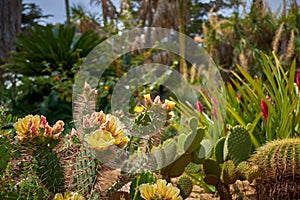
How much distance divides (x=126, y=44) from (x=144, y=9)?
535 cm

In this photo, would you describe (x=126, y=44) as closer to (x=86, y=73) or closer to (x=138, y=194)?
(x=86, y=73)

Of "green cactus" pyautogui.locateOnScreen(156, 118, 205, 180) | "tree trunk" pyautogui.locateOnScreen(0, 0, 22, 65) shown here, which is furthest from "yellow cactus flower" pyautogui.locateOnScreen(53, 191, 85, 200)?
"tree trunk" pyautogui.locateOnScreen(0, 0, 22, 65)

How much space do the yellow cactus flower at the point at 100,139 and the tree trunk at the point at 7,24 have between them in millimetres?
4230

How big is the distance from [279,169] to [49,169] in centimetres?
99

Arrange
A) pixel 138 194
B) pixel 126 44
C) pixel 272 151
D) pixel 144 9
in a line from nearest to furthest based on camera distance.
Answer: pixel 138 194 < pixel 272 151 < pixel 126 44 < pixel 144 9

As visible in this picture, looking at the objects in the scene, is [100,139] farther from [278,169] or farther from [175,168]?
[278,169]

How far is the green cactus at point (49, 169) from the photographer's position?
1.20m

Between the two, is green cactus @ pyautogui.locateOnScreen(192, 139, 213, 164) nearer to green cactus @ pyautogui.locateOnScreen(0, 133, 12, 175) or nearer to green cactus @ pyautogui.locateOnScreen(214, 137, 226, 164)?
green cactus @ pyautogui.locateOnScreen(214, 137, 226, 164)

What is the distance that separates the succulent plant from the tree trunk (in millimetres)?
3924

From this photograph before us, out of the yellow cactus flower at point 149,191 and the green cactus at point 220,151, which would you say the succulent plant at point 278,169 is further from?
the yellow cactus flower at point 149,191

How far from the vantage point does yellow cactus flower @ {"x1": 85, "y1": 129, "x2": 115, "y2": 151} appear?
1068mm

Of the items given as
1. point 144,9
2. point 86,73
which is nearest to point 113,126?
point 86,73

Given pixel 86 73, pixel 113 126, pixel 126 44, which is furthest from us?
pixel 126 44

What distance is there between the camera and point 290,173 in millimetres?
1752
